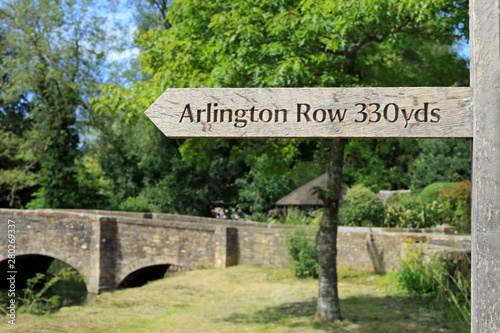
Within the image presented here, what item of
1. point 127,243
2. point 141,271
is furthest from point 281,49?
point 141,271

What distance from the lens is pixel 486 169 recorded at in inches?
96.5

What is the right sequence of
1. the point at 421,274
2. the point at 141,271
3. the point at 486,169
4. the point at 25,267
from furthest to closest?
1. the point at 25,267
2. the point at 141,271
3. the point at 421,274
4. the point at 486,169

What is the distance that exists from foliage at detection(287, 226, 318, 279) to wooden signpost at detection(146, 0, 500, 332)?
449 inches

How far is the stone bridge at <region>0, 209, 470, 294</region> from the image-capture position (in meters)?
15.3

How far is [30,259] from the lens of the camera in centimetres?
2267

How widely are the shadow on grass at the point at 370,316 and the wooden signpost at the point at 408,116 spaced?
611cm

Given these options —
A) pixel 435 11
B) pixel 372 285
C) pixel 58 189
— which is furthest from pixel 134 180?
pixel 435 11

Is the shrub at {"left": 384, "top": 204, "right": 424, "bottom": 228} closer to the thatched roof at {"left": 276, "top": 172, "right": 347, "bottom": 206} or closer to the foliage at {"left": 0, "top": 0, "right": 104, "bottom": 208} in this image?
the thatched roof at {"left": 276, "top": 172, "right": 347, "bottom": 206}

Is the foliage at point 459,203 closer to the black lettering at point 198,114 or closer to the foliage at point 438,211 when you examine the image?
the foliage at point 438,211

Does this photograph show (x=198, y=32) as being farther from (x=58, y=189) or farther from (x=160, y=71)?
(x=58, y=189)

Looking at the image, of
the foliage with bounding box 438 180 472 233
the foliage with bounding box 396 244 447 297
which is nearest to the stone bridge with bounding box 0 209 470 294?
the foliage with bounding box 396 244 447 297

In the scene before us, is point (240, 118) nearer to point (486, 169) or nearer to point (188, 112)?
point (188, 112)

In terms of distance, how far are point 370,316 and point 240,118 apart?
7.81 meters

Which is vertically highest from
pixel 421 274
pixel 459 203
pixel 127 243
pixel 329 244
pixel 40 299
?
pixel 459 203
